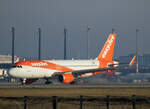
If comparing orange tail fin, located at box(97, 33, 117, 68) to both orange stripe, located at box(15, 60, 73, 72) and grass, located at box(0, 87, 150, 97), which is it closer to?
orange stripe, located at box(15, 60, 73, 72)

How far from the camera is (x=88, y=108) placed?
2933 centimetres

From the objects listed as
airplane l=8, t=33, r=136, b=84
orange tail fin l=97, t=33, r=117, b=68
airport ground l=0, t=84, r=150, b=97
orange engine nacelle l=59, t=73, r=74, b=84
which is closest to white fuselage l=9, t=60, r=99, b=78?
airplane l=8, t=33, r=136, b=84

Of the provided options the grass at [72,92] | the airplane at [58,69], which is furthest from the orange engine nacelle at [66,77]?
the grass at [72,92]

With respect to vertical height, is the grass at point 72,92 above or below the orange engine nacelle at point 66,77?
below

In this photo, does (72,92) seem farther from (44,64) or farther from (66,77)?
(44,64)

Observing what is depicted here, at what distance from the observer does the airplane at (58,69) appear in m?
73.8

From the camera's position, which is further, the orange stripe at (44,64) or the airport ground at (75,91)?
the orange stripe at (44,64)

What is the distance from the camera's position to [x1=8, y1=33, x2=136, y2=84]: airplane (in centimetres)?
7375

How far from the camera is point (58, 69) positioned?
7806 centimetres

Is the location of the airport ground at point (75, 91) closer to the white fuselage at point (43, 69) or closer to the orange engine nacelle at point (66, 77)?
the white fuselage at point (43, 69)

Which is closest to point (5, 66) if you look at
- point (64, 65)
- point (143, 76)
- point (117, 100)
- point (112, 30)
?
point (112, 30)

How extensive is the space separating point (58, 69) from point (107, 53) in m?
15.3

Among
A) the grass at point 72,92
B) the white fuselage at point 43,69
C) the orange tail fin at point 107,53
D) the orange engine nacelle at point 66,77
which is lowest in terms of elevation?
the grass at point 72,92

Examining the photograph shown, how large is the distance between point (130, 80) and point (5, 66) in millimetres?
47743
